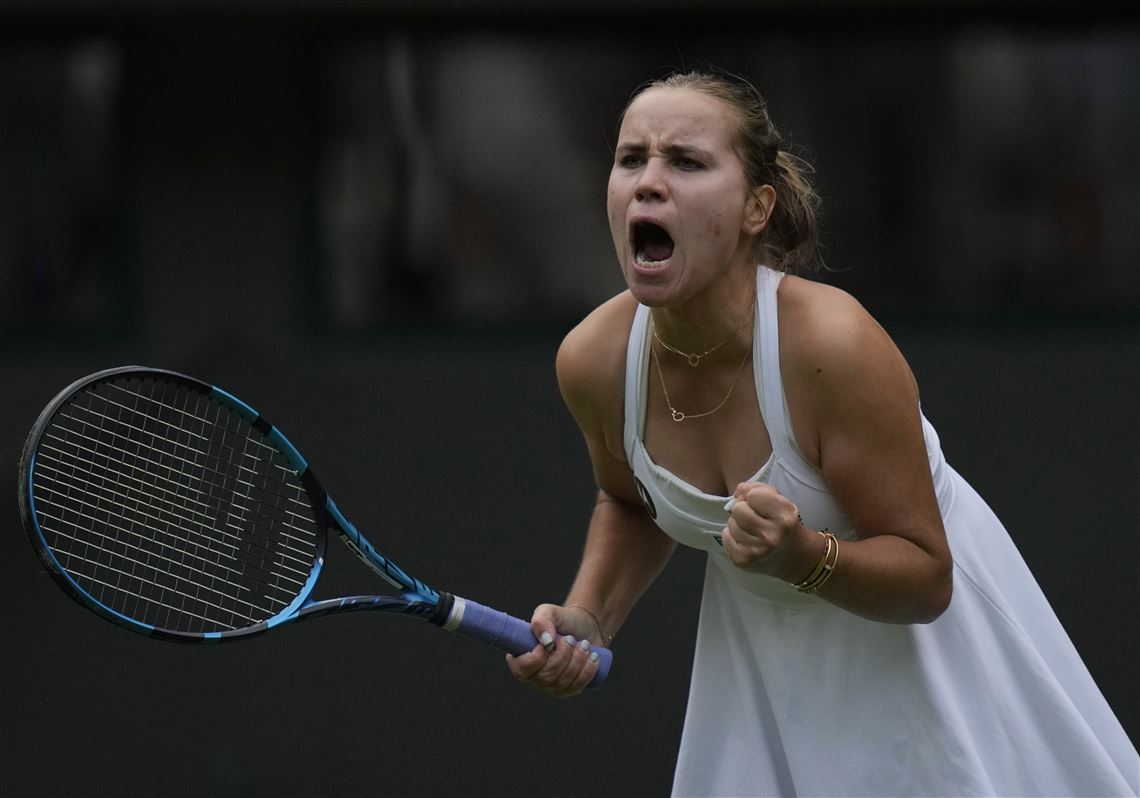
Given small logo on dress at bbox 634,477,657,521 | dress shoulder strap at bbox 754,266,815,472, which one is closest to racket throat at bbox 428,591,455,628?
small logo on dress at bbox 634,477,657,521

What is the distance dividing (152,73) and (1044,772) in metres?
3.06

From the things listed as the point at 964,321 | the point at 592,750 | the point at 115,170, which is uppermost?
the point at 115,170

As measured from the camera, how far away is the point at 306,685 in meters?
4.41

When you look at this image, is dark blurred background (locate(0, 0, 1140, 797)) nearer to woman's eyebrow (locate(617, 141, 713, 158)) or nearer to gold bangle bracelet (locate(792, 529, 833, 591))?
woman's eyebrow (locate(617, 141, 713, 158))

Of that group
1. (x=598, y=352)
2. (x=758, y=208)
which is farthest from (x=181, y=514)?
(x=758, y=208)

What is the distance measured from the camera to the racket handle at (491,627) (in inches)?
97.9

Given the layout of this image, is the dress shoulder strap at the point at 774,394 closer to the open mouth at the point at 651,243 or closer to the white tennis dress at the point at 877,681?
the white tennis dress at the point at 877,681

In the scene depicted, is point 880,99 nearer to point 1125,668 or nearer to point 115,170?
point 1125,668

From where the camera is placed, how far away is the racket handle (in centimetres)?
249

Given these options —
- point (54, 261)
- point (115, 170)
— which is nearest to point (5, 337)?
point (54, 261)

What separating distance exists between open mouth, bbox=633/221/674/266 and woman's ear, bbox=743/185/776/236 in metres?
0.12

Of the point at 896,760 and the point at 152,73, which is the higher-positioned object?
the point at 152,73

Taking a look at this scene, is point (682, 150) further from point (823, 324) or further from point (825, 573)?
point (825, 573)

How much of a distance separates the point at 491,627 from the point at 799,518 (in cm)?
55
